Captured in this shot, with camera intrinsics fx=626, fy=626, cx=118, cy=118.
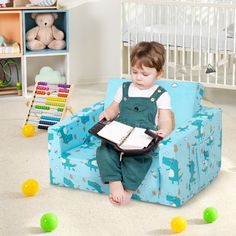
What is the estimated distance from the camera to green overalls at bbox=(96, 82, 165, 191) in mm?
2375

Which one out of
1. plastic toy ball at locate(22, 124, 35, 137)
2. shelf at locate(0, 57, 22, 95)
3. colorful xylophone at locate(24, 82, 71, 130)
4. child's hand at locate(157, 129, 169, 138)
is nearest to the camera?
child's hand at locate(157, 129, 169, 138)

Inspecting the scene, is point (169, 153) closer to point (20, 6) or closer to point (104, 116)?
point (104, 116)

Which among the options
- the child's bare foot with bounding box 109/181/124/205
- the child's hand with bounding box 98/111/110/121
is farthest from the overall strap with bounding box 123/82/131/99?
the child's bare foot with bounding box 109/181/124/205

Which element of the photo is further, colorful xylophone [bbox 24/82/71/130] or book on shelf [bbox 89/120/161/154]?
colorful xylophone [bbox 24/82/71/130]

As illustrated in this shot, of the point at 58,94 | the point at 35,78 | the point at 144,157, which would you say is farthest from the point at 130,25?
the point at 144,157

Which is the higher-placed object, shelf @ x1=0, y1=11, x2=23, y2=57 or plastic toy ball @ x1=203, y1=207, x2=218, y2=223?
shelf @ x1=0, y1=11, x2=23, y2=57

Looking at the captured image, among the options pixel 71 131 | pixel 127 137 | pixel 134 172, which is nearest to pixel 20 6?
pixel 71 131

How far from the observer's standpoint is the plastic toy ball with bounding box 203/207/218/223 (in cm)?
221

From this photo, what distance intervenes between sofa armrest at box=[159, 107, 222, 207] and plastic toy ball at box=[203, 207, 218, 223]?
159 millimetres

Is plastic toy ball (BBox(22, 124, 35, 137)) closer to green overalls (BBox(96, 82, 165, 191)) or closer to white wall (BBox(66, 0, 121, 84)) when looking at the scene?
green overalls (BBox(96, 82, 165, 191))

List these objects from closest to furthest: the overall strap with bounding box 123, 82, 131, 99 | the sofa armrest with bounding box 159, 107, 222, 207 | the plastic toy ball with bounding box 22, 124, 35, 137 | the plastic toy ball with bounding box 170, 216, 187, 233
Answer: the plastic toy ball with bounding box 170, 216, 187, 233
the sofa armrest with bounding box 159, 107, 222, 207
the overall strap with bounding box 123, 82, 131, 99
the plastic toy ball with bounding box 22, 124, 35, 137

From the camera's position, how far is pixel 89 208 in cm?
238

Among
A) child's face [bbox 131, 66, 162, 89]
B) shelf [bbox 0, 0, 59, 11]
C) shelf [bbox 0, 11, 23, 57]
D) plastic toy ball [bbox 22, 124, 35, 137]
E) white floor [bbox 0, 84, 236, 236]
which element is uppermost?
shelf [bbox 0, 0, 59, 11]

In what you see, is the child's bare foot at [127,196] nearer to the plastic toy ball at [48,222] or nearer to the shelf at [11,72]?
the plastic toy ball at [48,222]
